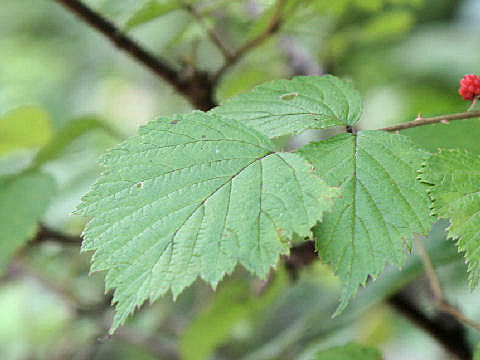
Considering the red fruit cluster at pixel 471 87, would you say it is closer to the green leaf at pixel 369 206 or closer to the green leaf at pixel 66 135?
the green leaf at pixel 369 206

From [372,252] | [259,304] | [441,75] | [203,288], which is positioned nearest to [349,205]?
[372,252]

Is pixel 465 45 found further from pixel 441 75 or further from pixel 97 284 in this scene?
pixel 97 284

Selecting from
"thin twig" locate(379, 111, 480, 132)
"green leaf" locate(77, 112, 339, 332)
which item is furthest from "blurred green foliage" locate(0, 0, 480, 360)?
"green leaf" locate(77, 112, 339, 332)

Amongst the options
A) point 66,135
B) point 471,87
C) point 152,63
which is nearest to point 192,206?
point 471,87

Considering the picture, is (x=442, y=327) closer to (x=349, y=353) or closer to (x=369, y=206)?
(x=349, y=353)

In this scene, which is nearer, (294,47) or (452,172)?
(452,172)
